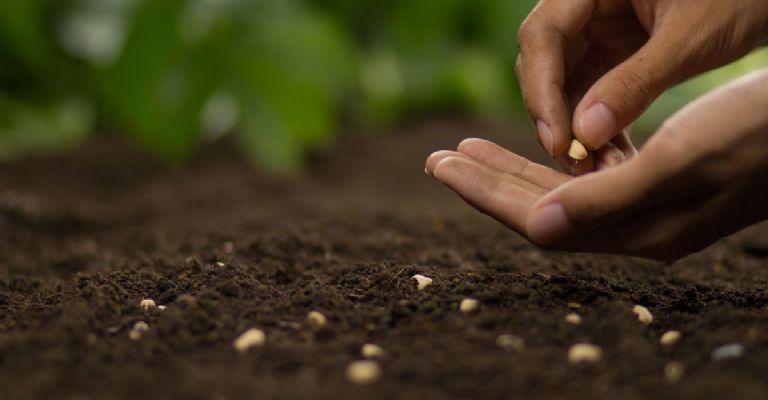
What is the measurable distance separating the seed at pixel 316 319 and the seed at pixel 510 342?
202 millimetres

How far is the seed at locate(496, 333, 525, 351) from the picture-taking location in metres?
0.85

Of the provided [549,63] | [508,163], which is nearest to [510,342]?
[508,163]

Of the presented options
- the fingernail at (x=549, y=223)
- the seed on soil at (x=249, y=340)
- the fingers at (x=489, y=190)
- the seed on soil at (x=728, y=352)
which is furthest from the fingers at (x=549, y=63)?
the seed on soil at (x=249, y=340)

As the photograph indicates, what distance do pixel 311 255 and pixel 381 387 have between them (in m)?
0.61

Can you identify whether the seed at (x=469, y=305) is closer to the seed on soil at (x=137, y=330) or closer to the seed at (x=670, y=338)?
the seed at (x=670, y=338)

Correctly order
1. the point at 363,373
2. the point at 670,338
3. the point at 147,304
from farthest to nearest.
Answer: the point at 147,304 < the point at 670,338 < the point at 363,373

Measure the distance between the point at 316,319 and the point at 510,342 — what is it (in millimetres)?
226

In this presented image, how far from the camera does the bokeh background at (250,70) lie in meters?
2.62

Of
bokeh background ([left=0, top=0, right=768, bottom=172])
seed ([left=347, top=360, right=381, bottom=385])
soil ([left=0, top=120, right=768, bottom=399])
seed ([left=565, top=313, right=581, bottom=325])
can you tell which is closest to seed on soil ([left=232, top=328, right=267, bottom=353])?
soil ([left=0, top=120, right=768, bottom=399])

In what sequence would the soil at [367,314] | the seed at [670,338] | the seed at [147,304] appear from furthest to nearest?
the seed at [147,304] < the seed at [670,338] < the soil at [367,314]

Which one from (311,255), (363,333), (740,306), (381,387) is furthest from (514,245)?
(381,387)

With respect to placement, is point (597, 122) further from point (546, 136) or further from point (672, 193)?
point (672, 193)

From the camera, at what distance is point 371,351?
859 mm

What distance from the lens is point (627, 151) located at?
1.17m
